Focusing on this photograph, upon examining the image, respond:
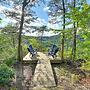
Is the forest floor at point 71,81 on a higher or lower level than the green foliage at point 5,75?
lower

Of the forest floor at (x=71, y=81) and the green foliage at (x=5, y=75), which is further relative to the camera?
the forest floor at (x=71, y=81)

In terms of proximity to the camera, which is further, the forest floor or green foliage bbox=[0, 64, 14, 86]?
the forest floor

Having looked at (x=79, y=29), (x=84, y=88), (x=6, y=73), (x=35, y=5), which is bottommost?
(x=84, y=88)

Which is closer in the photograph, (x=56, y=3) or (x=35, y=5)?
(x=35, y=5)

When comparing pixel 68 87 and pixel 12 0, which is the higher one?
pixel 12 0

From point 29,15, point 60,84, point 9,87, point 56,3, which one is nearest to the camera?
point 9,87

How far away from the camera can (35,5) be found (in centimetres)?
1750

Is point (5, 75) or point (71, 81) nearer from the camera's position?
point (5, 75)

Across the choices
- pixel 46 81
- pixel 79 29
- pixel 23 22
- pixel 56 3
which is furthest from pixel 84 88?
pixel 56 3

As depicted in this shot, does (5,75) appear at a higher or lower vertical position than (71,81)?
higher

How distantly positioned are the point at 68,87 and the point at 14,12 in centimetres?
856

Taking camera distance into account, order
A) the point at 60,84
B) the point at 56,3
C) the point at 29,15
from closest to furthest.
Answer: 1. the point at 60,84
2. the point at 29,15
3. the point at 56,3

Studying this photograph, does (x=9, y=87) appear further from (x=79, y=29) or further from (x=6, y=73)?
(x=79, y=29)

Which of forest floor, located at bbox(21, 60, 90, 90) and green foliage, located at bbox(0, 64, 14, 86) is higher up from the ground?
green foliage, located at bbox(0, 64, 14, 86)
